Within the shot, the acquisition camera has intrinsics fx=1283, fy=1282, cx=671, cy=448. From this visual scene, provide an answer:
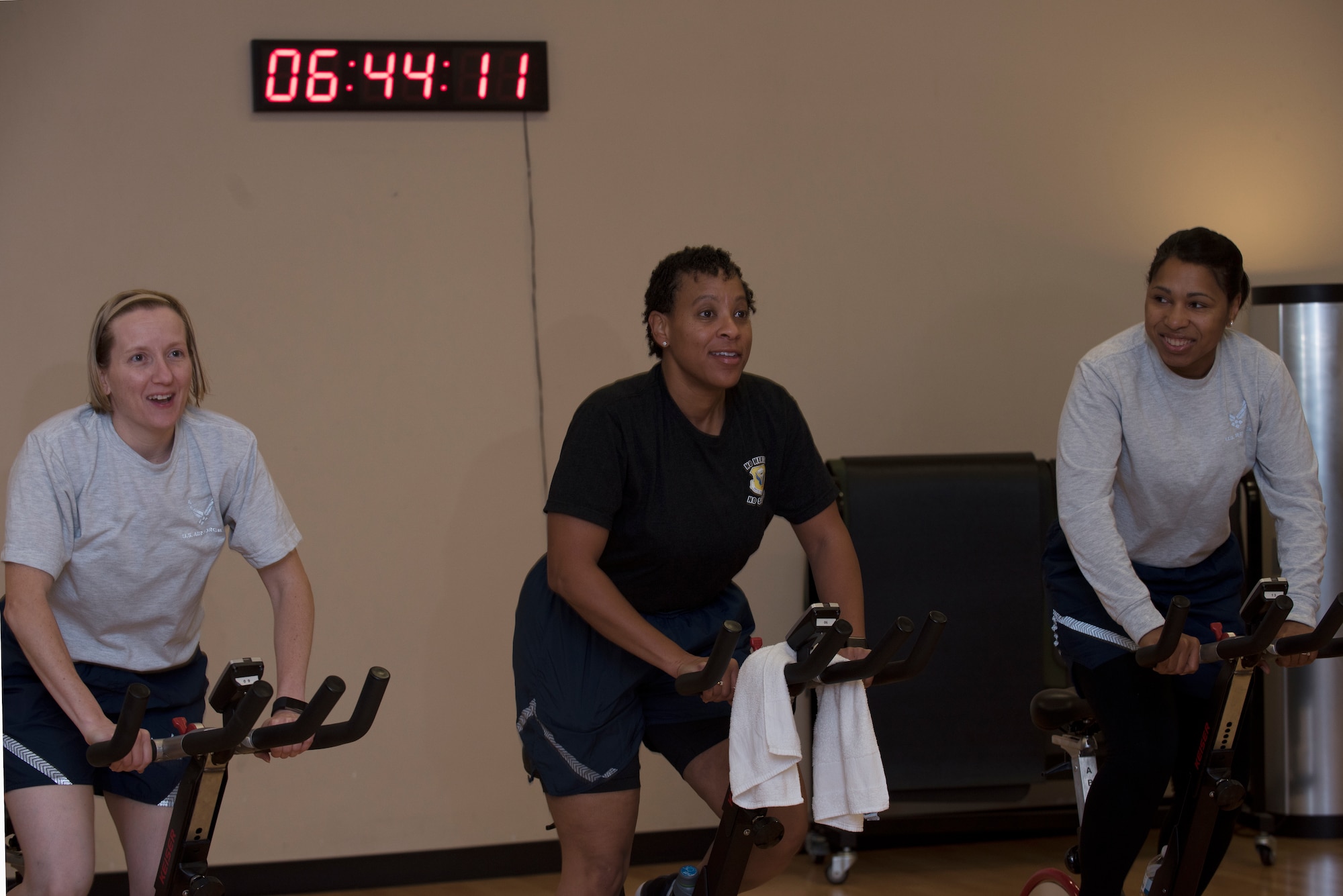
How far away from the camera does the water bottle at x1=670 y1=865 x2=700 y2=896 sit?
2.21 metres

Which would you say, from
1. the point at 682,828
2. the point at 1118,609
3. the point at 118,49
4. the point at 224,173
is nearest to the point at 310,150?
the point at 224,173

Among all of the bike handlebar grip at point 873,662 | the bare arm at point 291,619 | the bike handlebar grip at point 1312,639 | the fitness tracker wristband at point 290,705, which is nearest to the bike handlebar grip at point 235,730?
the fitness tracker wristband at point 290,705

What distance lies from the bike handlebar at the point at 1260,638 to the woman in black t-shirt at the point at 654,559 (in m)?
0.61

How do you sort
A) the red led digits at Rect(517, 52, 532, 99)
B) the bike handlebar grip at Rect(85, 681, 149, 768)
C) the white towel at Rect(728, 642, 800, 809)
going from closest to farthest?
the bike handlebar grip at Rect(85, 681, 149, 768) < the white towel at Rect(728, 642, 800, 809) < the red led digits at Rect(517, 52, 532, 99)

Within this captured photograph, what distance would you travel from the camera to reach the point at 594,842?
2242 millimetres

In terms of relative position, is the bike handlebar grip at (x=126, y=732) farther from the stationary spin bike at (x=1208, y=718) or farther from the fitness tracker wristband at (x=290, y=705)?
the stationary spin bike at (x=1208, y=718)

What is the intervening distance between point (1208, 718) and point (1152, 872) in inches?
13.9

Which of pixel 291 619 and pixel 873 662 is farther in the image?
pixel 291 619

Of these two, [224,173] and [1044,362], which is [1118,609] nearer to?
[1044,362]

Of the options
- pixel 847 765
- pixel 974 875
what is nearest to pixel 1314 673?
pixel 974 875

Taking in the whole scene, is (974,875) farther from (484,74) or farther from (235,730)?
(484,74)

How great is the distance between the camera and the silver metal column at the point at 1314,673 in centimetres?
367

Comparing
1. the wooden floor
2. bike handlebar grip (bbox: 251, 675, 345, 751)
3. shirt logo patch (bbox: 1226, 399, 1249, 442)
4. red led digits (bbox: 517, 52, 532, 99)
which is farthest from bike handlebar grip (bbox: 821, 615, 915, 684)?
red led digits (bbox: 517, 52, 532, 99)

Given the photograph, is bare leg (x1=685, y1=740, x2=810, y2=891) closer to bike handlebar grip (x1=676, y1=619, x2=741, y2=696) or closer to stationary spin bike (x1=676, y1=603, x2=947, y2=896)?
stationary spin bike (x1=676, y1=603, x2=947, y2=896)
